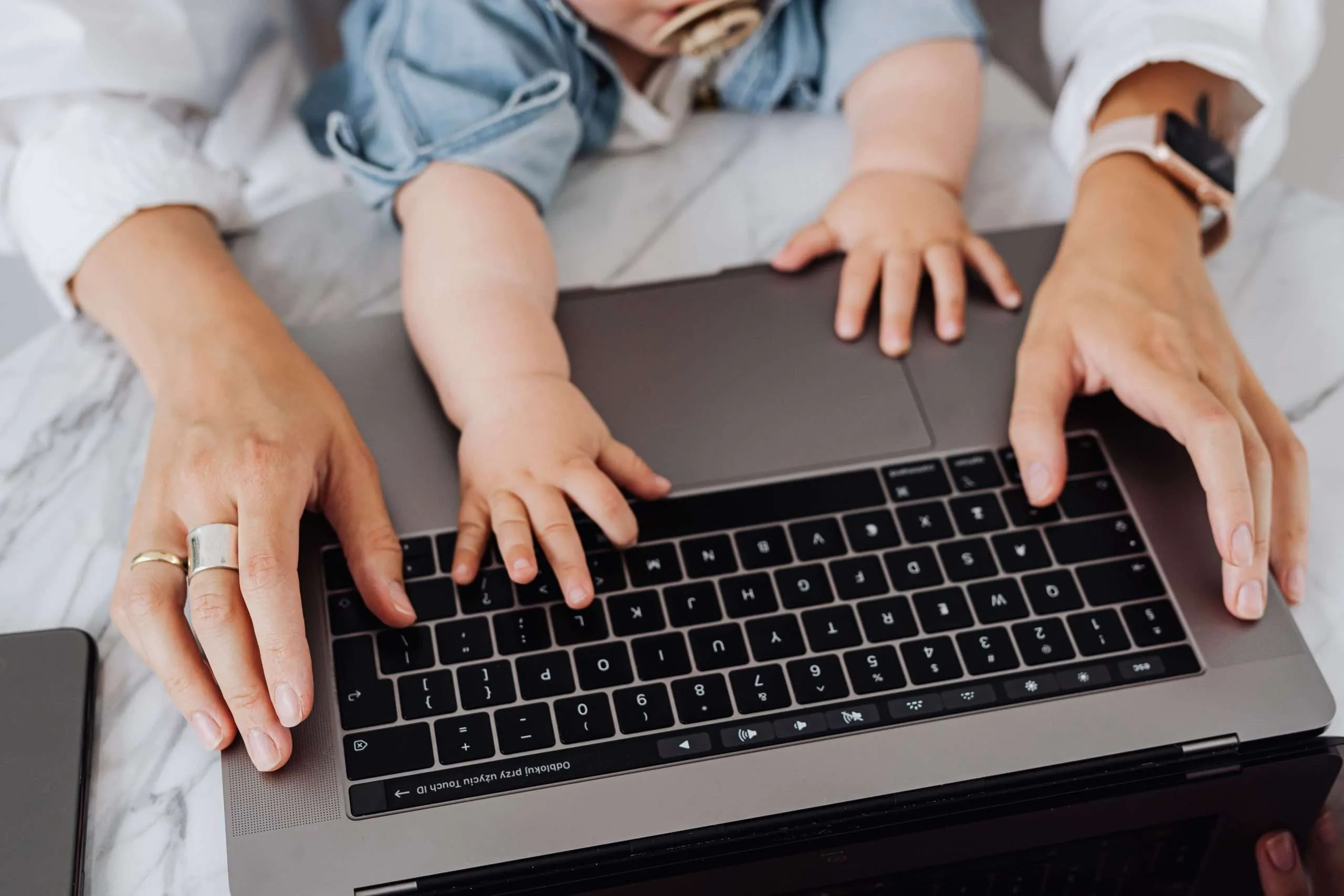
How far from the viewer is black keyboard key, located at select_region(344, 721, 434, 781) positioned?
1.62 ft

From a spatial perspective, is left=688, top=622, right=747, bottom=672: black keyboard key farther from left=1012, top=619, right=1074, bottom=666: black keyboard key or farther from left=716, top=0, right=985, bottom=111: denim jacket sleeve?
left=716, top=0, right=985, bottom=111: denim jacket sleeve

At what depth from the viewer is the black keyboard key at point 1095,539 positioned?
0.57m

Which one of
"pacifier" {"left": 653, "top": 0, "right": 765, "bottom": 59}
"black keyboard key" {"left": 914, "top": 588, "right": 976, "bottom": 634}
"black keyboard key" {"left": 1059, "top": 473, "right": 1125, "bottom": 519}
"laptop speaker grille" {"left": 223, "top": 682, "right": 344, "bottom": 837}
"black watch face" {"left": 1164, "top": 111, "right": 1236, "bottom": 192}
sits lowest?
"laptop speaker grille" {"left": 223, "top": 682, "right": 344, "bottom": 837}

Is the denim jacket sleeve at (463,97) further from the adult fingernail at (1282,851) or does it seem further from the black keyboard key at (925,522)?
the adult fingernail at (1282,851)

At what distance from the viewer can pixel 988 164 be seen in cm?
81

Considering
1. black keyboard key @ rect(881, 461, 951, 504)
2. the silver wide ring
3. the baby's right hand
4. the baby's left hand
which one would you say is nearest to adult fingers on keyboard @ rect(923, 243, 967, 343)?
the baby's left hand

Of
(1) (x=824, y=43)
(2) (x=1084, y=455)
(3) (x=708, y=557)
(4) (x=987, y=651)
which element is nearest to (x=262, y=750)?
(3) (x=708, y=557)

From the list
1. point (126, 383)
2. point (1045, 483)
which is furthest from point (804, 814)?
point (126, 383)

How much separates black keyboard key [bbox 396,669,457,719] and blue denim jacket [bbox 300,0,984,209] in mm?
338

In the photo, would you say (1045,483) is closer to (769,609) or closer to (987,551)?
(987,551)

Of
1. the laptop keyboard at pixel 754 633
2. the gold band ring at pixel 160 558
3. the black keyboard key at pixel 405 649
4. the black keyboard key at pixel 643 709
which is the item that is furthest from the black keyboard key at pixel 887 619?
the gold band ring at pixel 160 558

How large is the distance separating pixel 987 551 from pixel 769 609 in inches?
4.6

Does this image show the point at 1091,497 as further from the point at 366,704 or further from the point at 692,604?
the point at 366,704

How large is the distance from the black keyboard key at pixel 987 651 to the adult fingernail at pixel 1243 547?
12 cm
